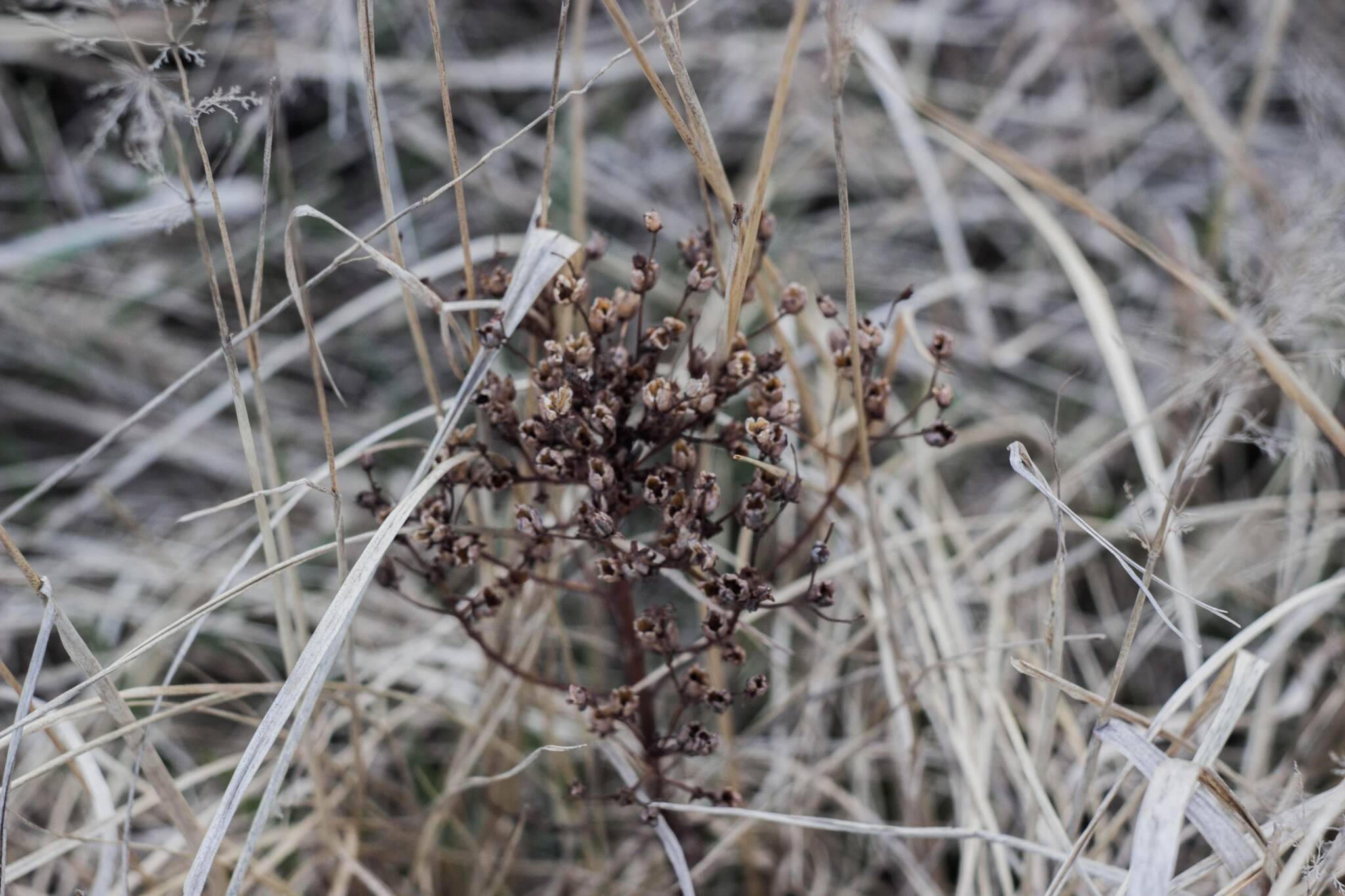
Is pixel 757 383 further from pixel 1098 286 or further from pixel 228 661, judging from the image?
pixel 228 661

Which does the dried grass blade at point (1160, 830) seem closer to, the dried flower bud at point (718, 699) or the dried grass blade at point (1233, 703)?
the dried grass blade at point (1233, 703)

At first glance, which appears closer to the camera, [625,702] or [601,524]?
[601,524]

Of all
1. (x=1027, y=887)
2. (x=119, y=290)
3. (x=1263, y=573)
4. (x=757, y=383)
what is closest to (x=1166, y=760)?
(x=1027, y=887)

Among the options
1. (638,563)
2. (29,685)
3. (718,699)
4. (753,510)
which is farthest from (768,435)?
(29,685)

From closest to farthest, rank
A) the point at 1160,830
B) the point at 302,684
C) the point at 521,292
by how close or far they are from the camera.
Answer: the point at 1160,830
the point at 302,684
the point at 521,292

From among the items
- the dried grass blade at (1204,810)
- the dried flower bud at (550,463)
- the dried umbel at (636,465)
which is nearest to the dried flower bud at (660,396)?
the dried umbel at (636,465)

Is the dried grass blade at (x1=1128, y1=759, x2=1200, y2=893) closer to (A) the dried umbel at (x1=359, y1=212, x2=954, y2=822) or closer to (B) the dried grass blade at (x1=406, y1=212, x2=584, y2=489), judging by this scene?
(A) the dried umbel at (x1=359, y1=212, x2=954, y2=822)

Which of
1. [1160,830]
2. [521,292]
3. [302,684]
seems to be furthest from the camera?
[521,292]

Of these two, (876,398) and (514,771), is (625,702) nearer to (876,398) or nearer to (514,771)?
(514,771)
